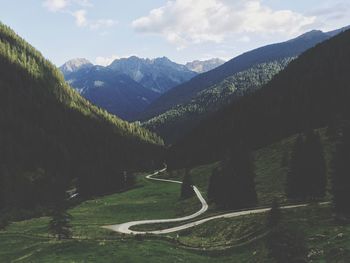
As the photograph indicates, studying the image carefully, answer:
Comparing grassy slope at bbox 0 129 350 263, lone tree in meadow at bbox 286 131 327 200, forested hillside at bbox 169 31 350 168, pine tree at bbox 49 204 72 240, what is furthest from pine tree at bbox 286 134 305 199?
forested hillside at bbox 169 31 350 168

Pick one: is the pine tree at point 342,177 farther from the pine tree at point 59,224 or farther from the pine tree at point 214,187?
the pine tree at point 59,224

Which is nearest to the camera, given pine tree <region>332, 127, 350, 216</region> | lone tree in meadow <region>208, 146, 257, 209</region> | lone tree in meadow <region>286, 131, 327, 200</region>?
pine tree <region>332, 127, 350, 216</region>

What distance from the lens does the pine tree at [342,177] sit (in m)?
46.4

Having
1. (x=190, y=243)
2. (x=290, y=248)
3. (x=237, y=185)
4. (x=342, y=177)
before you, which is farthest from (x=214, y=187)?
(x=290, y=248)

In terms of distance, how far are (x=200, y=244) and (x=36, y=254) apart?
1914 centimetres

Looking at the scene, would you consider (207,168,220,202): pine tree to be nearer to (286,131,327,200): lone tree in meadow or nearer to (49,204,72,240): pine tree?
(286,131,327,200): lone tree in meadow

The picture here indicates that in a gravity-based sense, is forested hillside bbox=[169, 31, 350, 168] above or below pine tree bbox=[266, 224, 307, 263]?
above

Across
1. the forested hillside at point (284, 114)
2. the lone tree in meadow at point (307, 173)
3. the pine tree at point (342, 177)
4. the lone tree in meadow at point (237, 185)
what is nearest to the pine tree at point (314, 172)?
the lone tree in meadow at point (307, 173)

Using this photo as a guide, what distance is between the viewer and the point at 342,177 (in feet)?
163

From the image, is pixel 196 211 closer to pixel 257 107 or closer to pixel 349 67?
pixel 257 107

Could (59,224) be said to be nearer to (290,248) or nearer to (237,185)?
(237,185)

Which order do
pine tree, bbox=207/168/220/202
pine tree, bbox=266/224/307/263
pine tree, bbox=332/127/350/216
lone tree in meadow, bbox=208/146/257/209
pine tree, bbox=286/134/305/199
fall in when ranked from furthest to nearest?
pine tree, bbox=207/168/220/202, lone tree in meadow, bbox=208/146/257/209, pine tree, bbox=286/134/305/199, pine tree, bbox=332/127/350/216, pine tree, bbox=266/224/307/263

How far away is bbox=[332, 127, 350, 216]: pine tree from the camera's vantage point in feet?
152

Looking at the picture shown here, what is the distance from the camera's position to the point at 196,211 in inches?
3219
